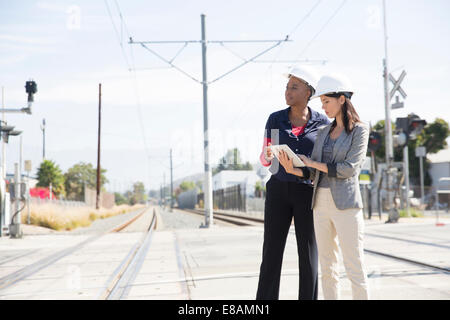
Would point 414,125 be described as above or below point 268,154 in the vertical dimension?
above

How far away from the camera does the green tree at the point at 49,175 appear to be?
6521cm

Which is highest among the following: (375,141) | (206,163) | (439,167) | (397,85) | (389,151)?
(397,85)

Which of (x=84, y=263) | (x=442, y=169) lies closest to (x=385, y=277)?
(x=84, y=263)

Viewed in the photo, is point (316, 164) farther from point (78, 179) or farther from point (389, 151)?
point (78, 179)

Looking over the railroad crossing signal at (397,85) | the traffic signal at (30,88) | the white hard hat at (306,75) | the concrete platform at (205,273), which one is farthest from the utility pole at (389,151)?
the white hard hat at (306,75)

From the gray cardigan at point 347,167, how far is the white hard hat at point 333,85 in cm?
24

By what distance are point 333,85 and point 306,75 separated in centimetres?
36

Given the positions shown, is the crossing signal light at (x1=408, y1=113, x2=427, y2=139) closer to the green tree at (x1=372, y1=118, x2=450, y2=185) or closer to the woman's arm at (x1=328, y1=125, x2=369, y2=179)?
the woman's arm at (x1=328, y1=125, x2=369, y2=179)

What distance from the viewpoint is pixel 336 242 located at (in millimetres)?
3408

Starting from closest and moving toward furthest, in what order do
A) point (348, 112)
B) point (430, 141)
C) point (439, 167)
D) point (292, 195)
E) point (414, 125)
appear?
point (348, 112) → point (292, 195) → point (414, 125) → point (430, 141) → point (439, 167)

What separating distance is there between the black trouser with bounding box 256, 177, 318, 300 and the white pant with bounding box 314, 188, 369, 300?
0.25m

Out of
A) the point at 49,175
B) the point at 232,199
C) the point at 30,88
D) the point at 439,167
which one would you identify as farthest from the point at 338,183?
the point at 49,175

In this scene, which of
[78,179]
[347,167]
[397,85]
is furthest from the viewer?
[78,179]
